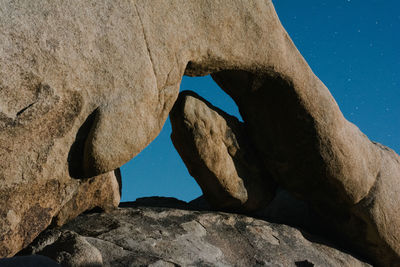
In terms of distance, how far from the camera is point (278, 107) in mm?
2678

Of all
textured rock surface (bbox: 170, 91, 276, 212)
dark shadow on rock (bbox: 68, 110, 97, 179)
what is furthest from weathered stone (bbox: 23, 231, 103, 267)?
textured rock surface (bbox: 170, 91, 276, 212)

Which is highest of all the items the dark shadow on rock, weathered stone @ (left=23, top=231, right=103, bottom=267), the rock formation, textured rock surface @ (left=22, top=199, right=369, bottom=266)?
the rock formation

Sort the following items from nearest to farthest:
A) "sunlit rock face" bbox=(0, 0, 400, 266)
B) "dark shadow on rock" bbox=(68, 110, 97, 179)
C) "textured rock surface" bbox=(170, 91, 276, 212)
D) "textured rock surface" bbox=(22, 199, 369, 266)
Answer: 1. "sunlit rock face" bbox=(0, 0, 400, 266)
2. "dark shadow on rock" bbox=(68, 110, 97, 179)
3. "textured rock surface" bbox=(22, 199, 369, 266)
4. "textured rock surface" bbox=(170, 91, 276, 212)

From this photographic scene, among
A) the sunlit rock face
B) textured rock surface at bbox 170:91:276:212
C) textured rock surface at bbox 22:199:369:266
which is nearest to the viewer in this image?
the sunlit rock face

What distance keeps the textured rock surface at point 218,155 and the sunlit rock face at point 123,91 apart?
0.15 meters

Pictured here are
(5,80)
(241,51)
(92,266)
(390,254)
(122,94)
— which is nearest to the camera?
(5,80)

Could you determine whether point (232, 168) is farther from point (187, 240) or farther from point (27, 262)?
point (27, 262)

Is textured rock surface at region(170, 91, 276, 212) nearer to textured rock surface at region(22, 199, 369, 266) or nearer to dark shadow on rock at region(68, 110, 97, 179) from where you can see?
textured rock surface at region(22, 199, 369, 266)

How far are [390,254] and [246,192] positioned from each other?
1.00 metres

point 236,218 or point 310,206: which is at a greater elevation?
point 310,206

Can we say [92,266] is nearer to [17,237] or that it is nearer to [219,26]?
[17,237]

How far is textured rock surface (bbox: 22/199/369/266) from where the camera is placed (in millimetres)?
1916

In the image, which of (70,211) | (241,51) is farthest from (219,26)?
(70,211)

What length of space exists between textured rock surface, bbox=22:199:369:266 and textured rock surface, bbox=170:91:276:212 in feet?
0.50
